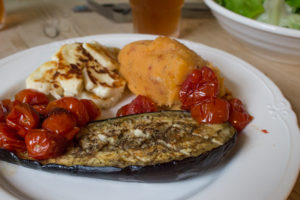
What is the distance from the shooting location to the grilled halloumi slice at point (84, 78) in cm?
196

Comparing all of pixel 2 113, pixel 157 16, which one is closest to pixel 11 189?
pixel 2 113

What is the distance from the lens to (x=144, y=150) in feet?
4.91

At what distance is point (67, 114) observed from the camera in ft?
5.32

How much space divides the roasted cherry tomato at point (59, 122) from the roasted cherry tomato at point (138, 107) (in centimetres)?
38

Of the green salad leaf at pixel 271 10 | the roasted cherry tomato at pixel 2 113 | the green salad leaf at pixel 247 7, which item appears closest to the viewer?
the roasted cherry tomato at pixel 2 113

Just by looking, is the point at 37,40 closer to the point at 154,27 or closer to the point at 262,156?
the point at 154,27

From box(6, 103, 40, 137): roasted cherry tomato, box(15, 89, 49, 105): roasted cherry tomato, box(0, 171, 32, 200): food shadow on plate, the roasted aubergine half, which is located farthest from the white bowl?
box(0, 171, 32, 200): food shadow on plate

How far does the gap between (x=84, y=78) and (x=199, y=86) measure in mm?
789

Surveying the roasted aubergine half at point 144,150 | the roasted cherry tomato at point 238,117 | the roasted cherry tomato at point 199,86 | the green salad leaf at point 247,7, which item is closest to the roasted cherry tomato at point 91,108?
the roasted aubergine half at point 144,150

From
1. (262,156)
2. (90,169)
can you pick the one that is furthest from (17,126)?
(262,156)

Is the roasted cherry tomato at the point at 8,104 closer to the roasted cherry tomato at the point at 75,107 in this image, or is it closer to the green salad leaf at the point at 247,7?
the roasted cherry tomato at the point at 75,107

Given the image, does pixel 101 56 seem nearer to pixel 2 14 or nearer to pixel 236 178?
pixel 236 178

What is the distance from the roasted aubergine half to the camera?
1422mm

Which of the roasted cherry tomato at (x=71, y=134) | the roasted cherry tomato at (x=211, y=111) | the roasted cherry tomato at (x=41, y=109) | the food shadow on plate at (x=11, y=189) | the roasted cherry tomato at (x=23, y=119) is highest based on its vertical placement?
the roasted cherry tomato at (x=211, y=111)
